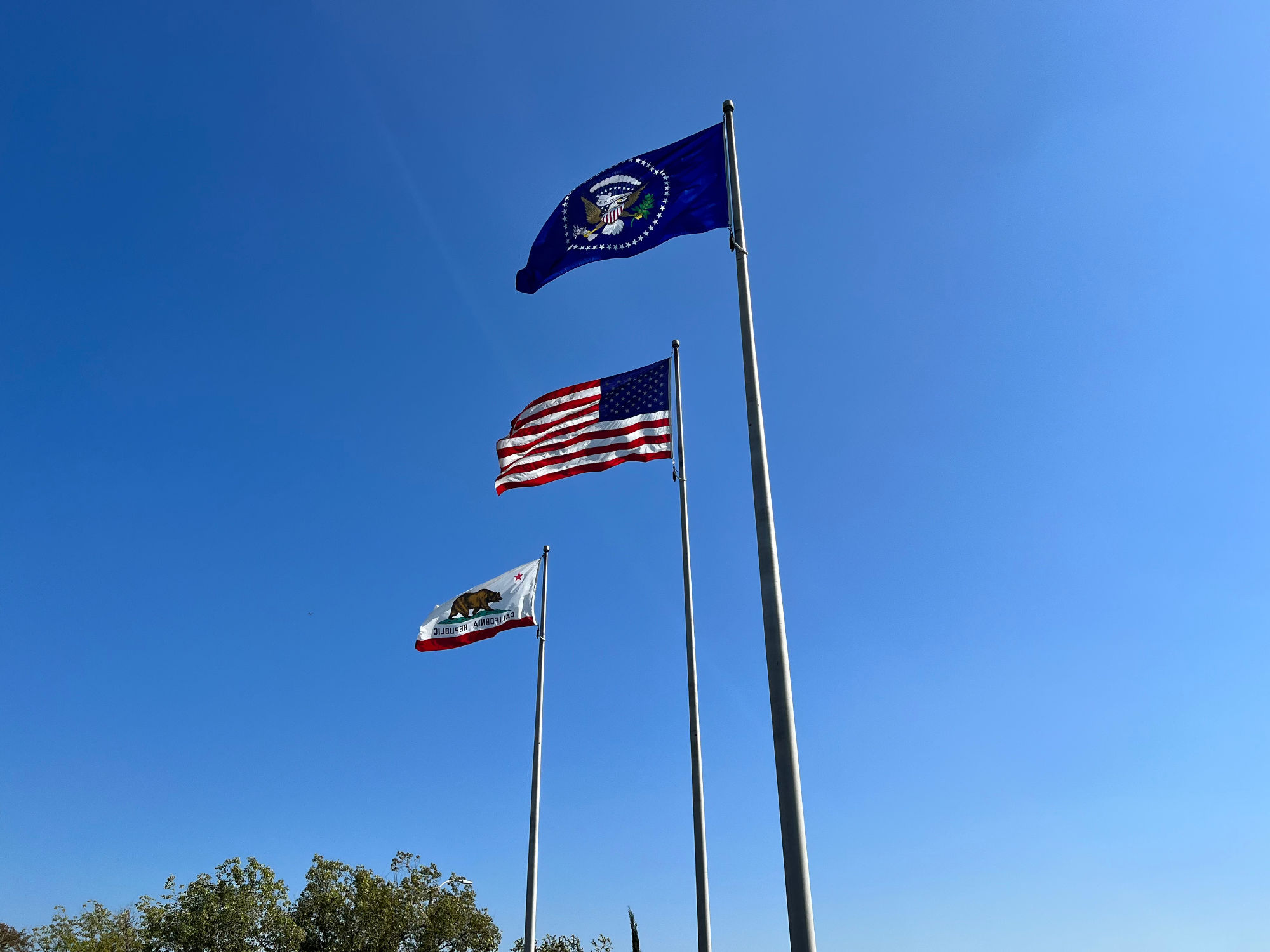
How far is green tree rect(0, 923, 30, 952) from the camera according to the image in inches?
4186

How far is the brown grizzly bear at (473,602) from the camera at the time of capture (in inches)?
1010

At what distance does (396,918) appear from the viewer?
5888 cm

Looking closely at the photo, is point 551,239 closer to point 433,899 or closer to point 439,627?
point 439,627

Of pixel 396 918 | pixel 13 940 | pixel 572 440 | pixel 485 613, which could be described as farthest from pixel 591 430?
pixel 13 940

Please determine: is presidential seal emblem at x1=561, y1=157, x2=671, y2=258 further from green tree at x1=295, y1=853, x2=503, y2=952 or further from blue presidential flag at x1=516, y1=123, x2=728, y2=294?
green tree at x1=295, y1=853, x2=503, y2=952

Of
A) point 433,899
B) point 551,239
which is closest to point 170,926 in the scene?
point 433,899

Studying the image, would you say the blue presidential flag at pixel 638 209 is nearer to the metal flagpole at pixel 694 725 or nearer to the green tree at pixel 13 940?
the metal flagpole at pixel 694 725

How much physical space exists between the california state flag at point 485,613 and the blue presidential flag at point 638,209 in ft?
39.1

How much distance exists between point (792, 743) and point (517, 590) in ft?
58.3

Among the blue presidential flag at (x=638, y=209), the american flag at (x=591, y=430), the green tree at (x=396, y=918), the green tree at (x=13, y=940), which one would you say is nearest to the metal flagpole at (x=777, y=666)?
the blue presidential flag at (x=638, y=209)

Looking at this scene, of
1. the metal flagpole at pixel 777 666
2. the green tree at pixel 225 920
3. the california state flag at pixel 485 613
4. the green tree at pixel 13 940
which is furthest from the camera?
the green tree at pixel 13 940

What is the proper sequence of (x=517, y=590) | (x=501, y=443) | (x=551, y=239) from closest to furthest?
1. (x=551, y=239)
2. (x=501, y=443)
3. (x=517, y=590)

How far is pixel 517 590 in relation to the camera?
2559cm

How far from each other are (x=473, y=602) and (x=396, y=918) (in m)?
43.2
